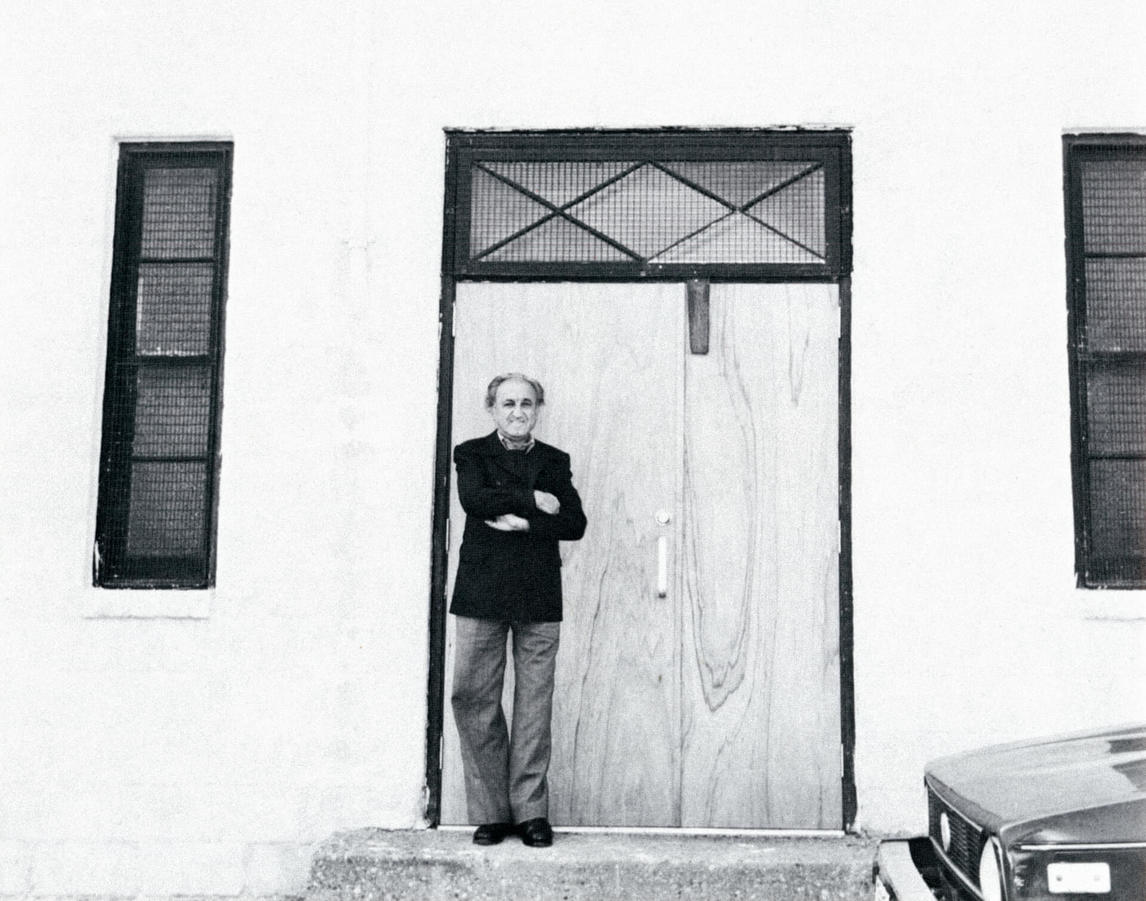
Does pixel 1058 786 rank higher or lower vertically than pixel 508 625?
lower

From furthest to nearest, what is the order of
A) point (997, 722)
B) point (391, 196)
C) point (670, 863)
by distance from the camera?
point (391, 196) < point (997, 722) < point (670, 863)

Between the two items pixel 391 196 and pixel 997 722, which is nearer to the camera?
pixel 997 722

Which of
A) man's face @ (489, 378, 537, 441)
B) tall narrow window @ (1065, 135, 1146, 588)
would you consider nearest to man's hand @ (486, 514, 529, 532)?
man's face @ (489, 378, 537, 441)

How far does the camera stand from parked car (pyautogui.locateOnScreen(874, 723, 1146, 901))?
8.93 ft

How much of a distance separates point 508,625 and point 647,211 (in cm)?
204

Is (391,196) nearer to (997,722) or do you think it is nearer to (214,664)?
(214,664)

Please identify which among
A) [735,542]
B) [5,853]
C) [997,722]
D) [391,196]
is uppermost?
[391,196]

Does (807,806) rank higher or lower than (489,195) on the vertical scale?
lower

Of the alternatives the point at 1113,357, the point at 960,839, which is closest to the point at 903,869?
the point at 960,839

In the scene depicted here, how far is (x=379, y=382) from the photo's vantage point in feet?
19.4

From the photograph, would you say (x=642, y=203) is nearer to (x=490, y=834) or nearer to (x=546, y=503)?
(x=546, y=503)

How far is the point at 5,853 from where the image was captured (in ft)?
18.9

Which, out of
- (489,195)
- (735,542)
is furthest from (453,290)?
(735,542)

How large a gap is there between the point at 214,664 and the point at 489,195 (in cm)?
249
